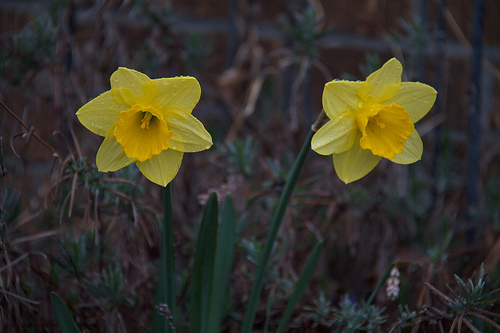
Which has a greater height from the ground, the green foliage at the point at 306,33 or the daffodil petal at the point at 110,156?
the green foliage at the point at 306,33

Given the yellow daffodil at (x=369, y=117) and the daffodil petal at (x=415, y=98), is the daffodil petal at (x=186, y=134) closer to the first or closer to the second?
the yellow daffodil at (x=369, y=117)

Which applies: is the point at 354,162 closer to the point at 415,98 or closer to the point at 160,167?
the point at 415,98

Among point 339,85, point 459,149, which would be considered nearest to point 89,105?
point 339,85

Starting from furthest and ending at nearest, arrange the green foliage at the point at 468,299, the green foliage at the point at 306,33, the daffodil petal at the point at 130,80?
the green foliage at the point at 306,33, the green foliage at the point at 468,299, the daffodil petal at the point at 130,80

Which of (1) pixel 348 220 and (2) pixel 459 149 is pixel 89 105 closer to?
(1) pixel 348 220

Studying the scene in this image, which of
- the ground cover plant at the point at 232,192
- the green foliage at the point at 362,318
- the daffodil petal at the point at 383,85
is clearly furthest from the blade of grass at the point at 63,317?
the daffodil petal at the point at 383,85
